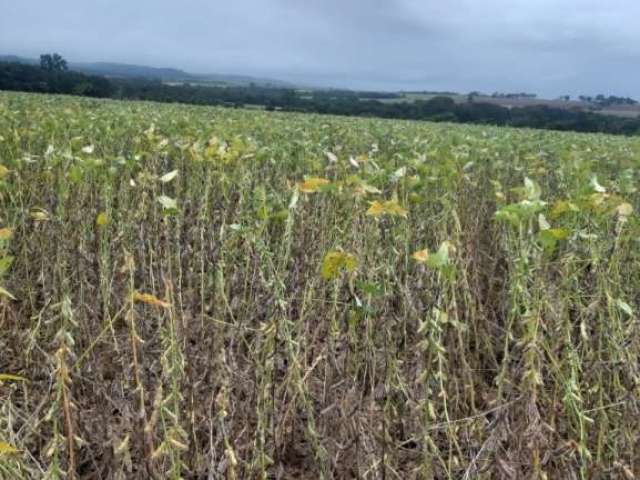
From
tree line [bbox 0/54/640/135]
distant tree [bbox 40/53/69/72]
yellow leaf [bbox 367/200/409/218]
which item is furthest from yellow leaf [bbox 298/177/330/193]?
distant tree [bbox 40/53/69/72]

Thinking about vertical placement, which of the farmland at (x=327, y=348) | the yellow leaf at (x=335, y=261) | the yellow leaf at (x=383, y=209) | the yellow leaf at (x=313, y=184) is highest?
the yellow leaf at (x=313, y=184)

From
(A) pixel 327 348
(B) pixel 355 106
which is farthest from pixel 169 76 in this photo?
(A) pixel 327 348

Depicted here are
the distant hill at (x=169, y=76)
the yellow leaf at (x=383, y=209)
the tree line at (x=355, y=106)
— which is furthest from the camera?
the distant hill at (x=169, y=76)

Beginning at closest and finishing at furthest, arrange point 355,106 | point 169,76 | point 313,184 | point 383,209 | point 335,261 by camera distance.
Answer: point 335,261, point 383,209, point 313,184, point 355,106, point 169,76

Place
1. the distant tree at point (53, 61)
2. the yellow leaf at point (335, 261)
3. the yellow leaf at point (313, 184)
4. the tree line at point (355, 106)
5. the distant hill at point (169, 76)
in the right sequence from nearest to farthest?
1. the yellow leaf at point (335, 261)
2. the yellow leaf at point (313, 184)
3. the tree line at point (355, 106)
4. the distant tree at point (53, 61)
5. the distant hill at point (169, 76)

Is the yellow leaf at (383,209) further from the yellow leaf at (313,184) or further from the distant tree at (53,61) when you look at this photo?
the distant tree at (53,61)

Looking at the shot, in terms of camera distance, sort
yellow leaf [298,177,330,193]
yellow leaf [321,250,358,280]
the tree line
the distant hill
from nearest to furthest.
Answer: yellow leaf [321,250,358,280], yellow leaf [298,177,330,193], the tree line, the distant hill

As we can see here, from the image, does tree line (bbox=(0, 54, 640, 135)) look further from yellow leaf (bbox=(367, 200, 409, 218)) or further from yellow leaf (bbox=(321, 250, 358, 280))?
yellow leaf (bbox=(321, 250, 358, 280))

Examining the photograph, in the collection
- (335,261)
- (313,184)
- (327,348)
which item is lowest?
(327,348)

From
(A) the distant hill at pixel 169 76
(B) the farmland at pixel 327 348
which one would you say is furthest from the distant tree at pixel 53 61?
(B) the farmland at pixel 327 348

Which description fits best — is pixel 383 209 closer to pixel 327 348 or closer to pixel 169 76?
pixel 327 348

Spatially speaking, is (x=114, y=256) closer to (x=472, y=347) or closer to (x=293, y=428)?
(x=293, y=428)

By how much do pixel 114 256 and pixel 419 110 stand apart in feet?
105

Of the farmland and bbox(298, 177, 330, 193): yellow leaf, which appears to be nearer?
the farmland
